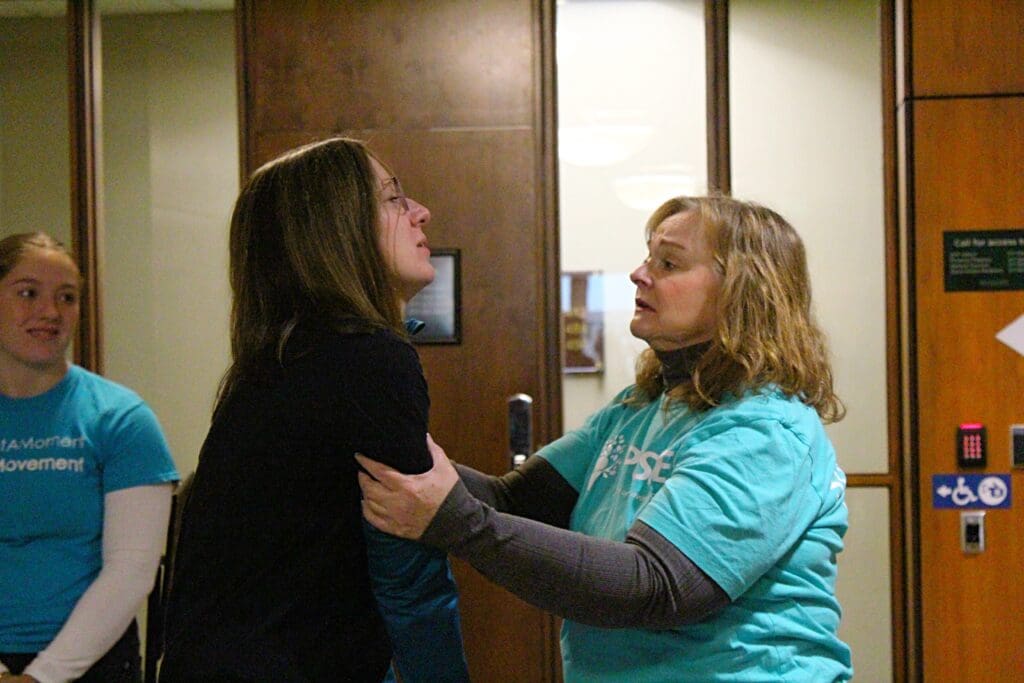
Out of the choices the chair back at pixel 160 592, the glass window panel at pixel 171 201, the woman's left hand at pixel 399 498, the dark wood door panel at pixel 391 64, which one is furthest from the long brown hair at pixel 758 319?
the glass window panel at pixel 171 201

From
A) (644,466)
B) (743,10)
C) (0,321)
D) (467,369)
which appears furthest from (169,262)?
(644,466)

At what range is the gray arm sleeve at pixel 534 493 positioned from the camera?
172 cm

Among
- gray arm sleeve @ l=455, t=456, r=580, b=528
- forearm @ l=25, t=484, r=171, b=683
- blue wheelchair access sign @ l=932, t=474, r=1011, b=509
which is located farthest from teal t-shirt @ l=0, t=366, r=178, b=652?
blue wheelchair access sign @ l=932, t=474, r=1011, b=509

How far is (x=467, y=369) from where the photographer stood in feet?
11.8

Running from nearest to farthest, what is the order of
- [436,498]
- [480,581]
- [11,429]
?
[436,498] → [11,429] → [480,581]

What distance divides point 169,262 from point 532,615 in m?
1.83

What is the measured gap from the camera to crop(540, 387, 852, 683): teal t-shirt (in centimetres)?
129

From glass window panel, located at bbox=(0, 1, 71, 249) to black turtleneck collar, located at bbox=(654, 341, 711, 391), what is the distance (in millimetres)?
2887

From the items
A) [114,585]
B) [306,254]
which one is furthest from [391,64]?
[306,254]

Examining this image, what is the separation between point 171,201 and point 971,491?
293cm

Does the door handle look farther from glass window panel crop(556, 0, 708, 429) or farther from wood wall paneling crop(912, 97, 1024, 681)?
wood wall paneling crop(912, 97, 1024, 681)

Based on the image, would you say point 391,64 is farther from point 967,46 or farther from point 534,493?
point 534,493

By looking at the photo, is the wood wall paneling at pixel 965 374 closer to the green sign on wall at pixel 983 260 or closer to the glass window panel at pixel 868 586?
the green sign on wall at pixel 983 260

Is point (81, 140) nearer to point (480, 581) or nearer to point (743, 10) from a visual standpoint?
point (480, 581)
